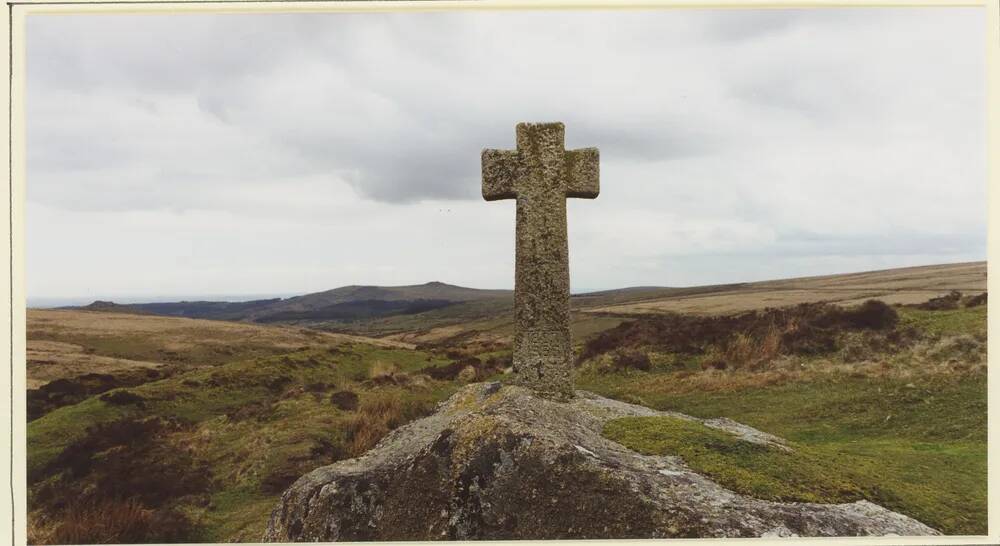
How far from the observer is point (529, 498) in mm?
4980

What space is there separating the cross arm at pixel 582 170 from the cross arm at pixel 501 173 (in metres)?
0.71

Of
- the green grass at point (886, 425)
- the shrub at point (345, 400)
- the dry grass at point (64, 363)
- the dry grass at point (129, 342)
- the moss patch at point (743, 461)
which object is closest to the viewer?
the moss patch at point (743, 461)

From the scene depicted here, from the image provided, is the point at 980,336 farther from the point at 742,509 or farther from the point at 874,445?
the point at 742,509

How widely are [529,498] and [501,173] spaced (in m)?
4.27

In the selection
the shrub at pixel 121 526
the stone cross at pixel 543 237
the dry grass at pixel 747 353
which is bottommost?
the shrub at pixel 121 526

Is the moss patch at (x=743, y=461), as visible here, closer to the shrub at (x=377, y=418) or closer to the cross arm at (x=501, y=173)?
the cross arm at (x=501, y=173)

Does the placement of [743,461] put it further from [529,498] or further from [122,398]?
[122,398]

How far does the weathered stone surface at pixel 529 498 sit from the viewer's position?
14.8 feet

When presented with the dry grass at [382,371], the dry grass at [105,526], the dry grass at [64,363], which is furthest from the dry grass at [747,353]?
the dry grass at [64,363]

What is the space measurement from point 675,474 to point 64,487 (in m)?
12.4

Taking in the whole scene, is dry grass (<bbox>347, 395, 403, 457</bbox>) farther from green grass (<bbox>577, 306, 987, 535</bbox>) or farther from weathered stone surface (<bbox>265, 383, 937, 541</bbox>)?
green grass (<bbox>577, 306, 987, 535</bbox>)

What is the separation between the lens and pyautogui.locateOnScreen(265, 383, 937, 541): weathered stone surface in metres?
4.50

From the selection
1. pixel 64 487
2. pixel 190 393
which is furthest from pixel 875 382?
pixel 190 393

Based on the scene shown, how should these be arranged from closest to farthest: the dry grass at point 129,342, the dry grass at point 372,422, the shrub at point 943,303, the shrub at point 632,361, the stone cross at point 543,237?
the stone cross at point 543,237 < the dry grass at point 372,422 < the shrub at point 632,361 < the shrub at point 943,303 < the dry grass at point 129,342
